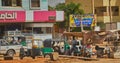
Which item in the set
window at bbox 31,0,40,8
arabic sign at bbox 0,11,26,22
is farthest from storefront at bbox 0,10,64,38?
window at bbox 31,0,40,8

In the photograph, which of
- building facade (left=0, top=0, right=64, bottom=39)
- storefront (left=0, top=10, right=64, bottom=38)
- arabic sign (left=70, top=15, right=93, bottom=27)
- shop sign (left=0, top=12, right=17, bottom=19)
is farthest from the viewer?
arabic sign (left=70, top=15, right=93, bottom=27)

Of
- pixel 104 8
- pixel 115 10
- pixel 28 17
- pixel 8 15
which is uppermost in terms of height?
pixel 104 8

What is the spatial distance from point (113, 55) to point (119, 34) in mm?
5638

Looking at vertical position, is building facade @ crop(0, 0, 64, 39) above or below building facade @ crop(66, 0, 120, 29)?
below

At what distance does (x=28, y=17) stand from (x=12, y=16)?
1.90 meters

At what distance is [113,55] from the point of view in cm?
3036

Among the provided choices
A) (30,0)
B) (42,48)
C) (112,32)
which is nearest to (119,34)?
(112,32)

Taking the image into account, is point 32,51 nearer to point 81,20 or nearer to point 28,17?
point 28,17

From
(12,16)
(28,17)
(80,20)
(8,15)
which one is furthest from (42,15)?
(80,20)

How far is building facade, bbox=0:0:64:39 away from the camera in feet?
135

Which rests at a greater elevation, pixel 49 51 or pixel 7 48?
pixel 7 48

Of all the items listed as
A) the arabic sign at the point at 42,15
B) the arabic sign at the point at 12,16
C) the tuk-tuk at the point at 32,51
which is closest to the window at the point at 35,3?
the arabic sign at the point at 42,15

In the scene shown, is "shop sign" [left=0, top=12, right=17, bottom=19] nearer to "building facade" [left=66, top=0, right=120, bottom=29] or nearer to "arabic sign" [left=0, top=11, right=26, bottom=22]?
"arabic sign" [left=0, top=11, right=26, bottom=22]

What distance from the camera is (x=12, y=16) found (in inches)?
1615
